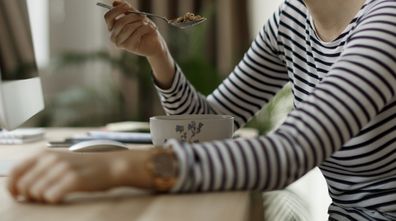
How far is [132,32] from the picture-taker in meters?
1.17

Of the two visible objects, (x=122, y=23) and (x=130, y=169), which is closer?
(x=130, y=169)

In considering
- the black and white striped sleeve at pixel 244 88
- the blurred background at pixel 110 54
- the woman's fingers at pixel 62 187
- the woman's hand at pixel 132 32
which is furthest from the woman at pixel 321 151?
the blurred background at pixel 110 54

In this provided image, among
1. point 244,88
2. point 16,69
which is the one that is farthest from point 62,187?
point 244,88

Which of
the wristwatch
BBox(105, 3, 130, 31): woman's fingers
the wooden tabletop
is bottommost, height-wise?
the wooden tabletop

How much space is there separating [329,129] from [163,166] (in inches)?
7.1

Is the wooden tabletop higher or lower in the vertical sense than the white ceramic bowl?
lower

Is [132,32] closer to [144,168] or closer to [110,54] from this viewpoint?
[144,168]

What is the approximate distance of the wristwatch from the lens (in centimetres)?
66

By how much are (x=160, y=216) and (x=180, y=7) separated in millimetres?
2033

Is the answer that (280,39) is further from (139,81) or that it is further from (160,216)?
(139,81)

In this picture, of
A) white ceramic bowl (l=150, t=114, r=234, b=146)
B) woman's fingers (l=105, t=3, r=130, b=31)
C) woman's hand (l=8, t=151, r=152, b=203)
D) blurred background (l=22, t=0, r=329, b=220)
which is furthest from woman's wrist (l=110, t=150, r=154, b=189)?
blurred background (l=22, t=0, r=329, b=220)

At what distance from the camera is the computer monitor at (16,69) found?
0.98 m

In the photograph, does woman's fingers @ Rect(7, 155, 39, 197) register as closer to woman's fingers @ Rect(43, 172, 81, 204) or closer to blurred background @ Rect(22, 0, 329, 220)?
woman's fingers @ Rect(43, 172, 81, 204)

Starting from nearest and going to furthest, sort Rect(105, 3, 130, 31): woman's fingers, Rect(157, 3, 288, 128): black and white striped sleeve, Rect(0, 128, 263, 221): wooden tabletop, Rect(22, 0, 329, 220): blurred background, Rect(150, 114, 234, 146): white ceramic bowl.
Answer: Rect(0, 128, 263, 221): wooden tabletop, Rect(150, 114, 234, 146): white ceramic bowl, Rect(105, 3, 130, 31): woman's fingers, Rect(157, 3, 288, 128): black and white striped sleeve, Rect(22, 0, 329, 220): blurred background
